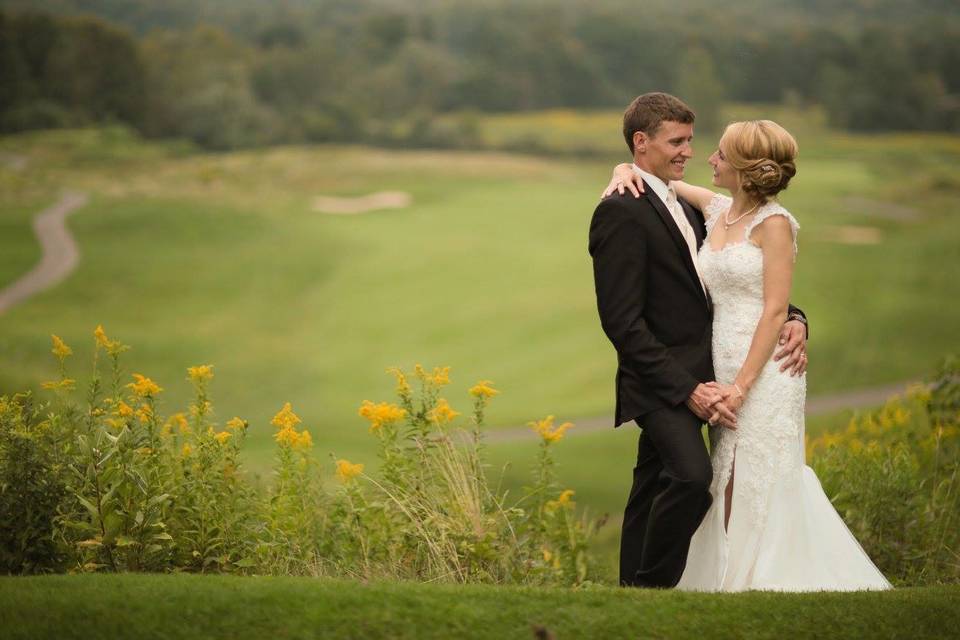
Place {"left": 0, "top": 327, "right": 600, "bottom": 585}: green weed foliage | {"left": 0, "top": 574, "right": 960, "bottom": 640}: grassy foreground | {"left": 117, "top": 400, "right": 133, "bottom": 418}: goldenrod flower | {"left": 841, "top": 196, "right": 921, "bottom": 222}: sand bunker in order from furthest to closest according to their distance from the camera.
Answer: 1. {"left": 841, "top": 196, "right": 921, "bottom": 222}: sand bunker
2. {"left": 117, "top": 400, "right": 133, "bottom": 418}: goldenrod flower
3. {"left": 0, "top": 327, "right": 600, "bottom": 585}: green weed foliage
4. {"left": 0, "top": 574, "right": 960, "bottom": 640}: grassy foreground

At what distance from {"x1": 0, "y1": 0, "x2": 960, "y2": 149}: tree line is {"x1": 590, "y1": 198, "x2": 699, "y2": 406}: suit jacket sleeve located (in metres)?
25.8

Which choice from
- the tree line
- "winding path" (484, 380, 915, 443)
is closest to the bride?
"winding path" (484, 380, 915, 443)

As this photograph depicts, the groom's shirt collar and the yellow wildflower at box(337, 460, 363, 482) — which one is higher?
the groom's shirt collar

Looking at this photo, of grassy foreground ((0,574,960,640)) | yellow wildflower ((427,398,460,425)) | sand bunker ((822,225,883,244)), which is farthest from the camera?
sand bunker ((822,225,883,244))

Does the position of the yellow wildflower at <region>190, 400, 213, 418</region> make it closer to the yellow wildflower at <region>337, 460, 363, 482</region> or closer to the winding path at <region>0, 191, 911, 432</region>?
the yellow wildflower at <region>337, 460, 363, 482</region>

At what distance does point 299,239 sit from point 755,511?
880 inches

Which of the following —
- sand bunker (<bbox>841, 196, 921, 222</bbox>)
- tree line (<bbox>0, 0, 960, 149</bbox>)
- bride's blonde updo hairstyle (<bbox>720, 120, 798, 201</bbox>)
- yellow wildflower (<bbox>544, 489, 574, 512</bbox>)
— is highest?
tree line (<bbox>0, 0, 960, 149</bbox>)

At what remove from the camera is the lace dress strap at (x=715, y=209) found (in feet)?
16.7

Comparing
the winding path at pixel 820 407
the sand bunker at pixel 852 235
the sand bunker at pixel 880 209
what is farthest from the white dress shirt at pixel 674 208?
the sand bunker at pixel 880 209

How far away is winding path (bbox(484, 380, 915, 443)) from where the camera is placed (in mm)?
17891

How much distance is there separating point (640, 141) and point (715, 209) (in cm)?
54

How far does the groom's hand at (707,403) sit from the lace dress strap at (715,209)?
0.81 meters

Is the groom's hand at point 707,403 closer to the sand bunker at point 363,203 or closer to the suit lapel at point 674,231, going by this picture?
the suit lapel at point 674,231

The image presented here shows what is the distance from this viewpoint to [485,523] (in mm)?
5367
